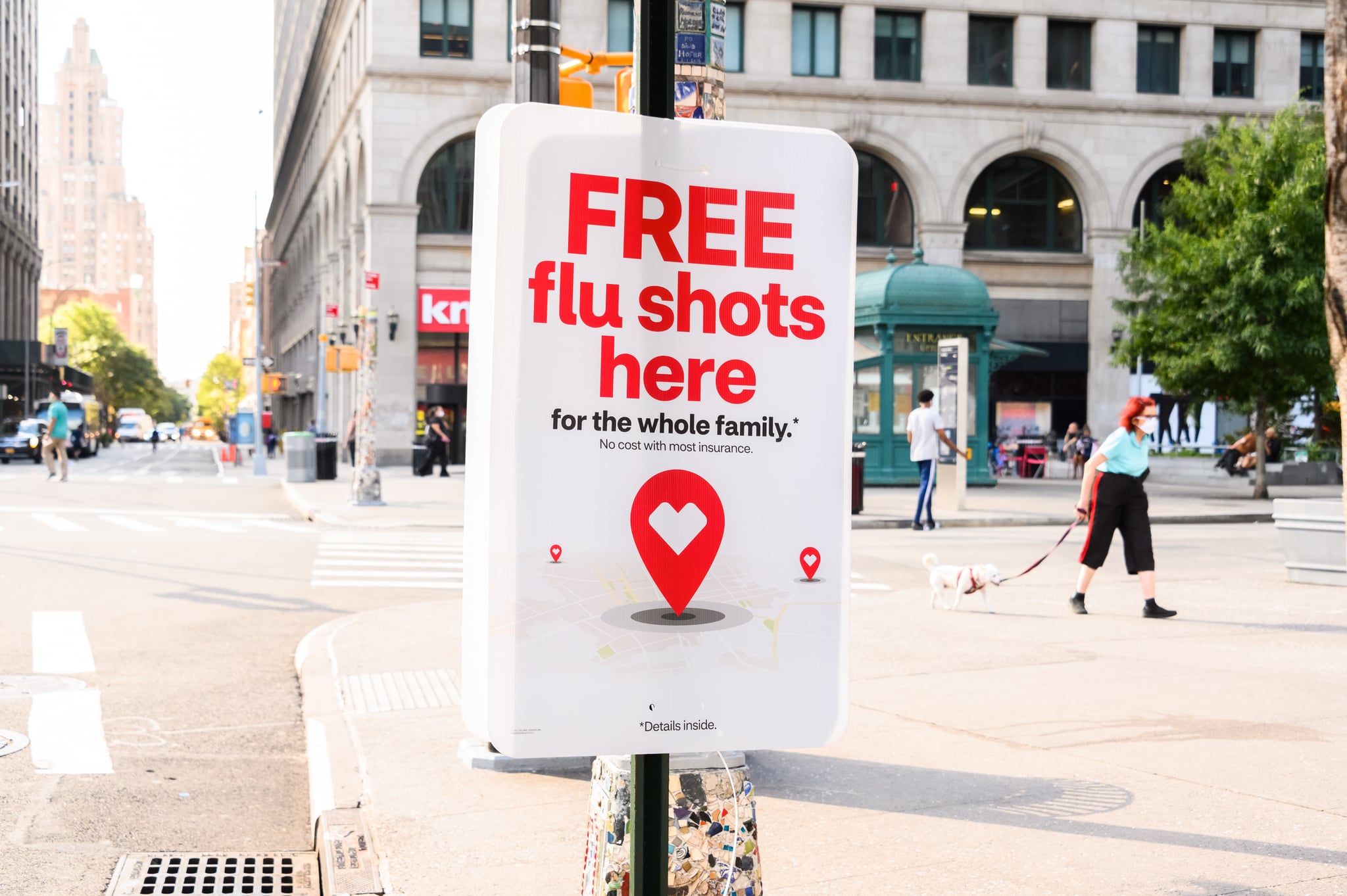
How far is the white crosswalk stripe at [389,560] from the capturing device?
43.2 ft

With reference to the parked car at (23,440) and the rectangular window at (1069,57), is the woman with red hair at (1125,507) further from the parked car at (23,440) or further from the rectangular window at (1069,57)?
the parked car at (23,440)

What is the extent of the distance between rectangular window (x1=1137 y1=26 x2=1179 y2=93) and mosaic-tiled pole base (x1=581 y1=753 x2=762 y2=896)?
4210cm

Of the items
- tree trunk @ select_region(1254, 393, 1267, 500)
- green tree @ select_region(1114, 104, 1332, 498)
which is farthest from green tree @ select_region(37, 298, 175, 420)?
tree trunk @ select_region(1254, 393, 1267, 500)

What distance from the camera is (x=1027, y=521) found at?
20875 mm

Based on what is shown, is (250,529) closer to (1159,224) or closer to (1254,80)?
(1159,224)

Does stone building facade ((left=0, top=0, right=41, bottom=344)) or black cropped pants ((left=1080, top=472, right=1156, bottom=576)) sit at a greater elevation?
stone building facade ((left=0, top=0, right=41, bottom=344))

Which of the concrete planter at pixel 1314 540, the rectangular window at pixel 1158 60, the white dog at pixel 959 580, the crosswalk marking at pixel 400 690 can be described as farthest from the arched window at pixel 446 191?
the crosswalk marking at pixel 400 690

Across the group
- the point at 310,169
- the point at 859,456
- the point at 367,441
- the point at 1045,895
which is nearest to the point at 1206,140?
the point at 859,456

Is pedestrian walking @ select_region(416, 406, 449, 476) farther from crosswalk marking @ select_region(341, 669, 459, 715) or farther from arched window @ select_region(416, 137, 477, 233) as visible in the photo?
crosswalk marking @ select_region(341, 669, 459, 715)

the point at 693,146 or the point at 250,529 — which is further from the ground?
the point at 693,146

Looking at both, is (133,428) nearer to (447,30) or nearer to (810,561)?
(447,30)

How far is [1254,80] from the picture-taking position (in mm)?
41125

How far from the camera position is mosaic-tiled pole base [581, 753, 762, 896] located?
2992mm

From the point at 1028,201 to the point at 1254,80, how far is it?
26.8 feet
